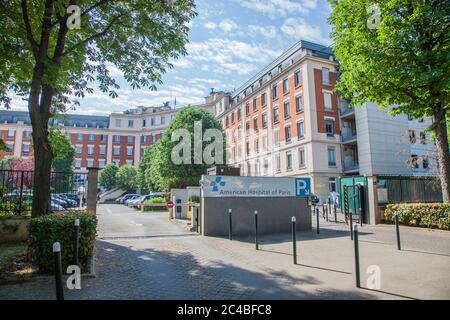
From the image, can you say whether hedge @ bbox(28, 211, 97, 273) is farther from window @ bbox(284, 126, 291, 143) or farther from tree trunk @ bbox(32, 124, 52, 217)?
window @ bbox(284, 126, 291, 143)

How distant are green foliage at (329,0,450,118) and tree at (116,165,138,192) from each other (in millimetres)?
50487

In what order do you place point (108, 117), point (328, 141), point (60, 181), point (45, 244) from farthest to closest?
point (108, 117)
point (328, 141)
point (60, 181)
point (45, 244)

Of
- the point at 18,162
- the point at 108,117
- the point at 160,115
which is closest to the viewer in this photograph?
the point at 18,162

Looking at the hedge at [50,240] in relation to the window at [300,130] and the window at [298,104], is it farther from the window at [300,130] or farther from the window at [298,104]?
the window at [298,104]

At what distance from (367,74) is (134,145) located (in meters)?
65.6

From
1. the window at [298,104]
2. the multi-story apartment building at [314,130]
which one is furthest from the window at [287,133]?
the window at [298,104]

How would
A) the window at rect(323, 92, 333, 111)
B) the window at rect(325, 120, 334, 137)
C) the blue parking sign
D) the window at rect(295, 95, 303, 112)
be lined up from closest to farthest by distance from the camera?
the blue parking sign < the window at rect(325, 120, 334, 137) < the window at rect(323, 92, 333, 111) < the window at rect(295, 95, 303, 112)

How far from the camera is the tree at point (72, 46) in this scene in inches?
303

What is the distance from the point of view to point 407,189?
1673 cm

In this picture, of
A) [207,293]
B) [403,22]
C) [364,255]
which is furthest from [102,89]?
[403,22]

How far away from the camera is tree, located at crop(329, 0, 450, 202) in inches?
466

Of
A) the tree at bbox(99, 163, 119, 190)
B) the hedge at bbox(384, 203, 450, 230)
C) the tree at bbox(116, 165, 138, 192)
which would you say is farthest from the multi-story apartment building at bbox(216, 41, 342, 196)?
the tree at bbox(99, 163, 119, 190)

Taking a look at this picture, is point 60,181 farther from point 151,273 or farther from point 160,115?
point 160,115

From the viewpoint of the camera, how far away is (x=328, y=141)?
31938 mm
